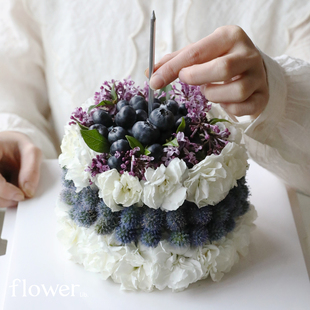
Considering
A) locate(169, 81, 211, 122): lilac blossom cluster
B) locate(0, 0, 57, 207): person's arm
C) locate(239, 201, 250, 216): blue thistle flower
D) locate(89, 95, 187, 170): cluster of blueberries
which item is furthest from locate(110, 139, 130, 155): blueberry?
locate(0, 0, 57, 207): person's arm

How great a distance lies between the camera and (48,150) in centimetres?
98

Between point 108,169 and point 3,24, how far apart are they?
765 millimetres

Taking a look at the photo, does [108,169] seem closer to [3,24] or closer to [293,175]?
[293,175]

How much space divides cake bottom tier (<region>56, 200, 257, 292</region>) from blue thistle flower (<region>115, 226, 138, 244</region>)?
11mm

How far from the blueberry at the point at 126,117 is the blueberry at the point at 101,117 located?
0.06 feet

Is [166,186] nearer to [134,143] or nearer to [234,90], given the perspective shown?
[134,143]

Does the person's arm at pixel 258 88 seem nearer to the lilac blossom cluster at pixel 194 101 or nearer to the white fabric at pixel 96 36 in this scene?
the lilac blossom cluster at pixel 194 101

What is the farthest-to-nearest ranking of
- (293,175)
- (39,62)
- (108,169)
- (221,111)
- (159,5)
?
(39,62)
(159,5)
(293,175)
(221,111)
(108,169)

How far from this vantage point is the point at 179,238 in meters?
0.45

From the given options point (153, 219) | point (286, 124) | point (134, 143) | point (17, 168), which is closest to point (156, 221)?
point (153, 219)

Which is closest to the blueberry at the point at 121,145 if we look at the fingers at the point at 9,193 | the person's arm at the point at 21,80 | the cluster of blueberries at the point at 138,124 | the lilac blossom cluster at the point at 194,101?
the cluster of blueberries at the point at 138,124

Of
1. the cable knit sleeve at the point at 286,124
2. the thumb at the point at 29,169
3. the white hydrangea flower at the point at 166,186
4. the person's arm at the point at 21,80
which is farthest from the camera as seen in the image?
the person's arm at the point at 21,80

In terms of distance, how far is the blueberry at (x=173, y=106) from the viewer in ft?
1.61

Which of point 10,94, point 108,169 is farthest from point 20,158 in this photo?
point 108,169
